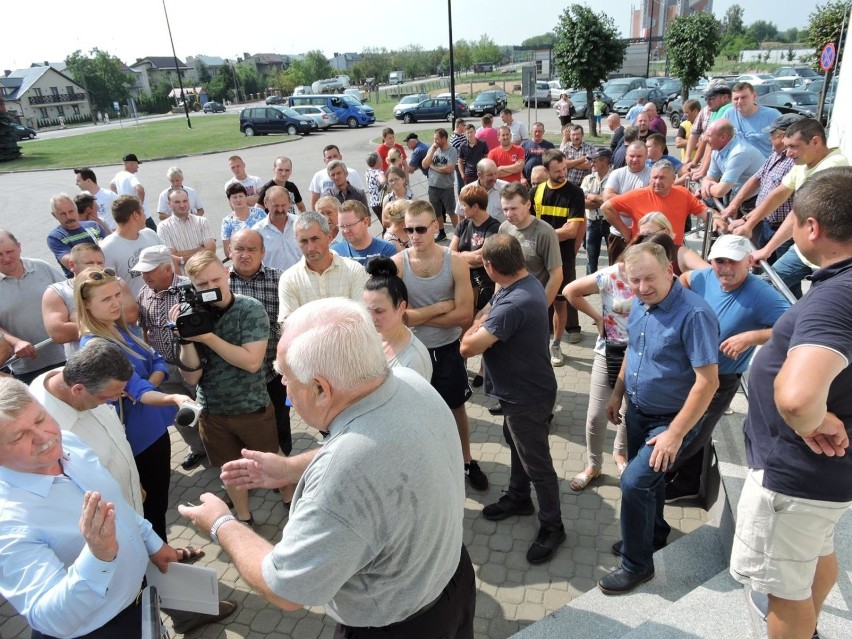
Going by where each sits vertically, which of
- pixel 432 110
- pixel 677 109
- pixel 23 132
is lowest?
pixel 677 109

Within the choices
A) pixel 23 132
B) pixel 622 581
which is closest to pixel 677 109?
pixel 622 581

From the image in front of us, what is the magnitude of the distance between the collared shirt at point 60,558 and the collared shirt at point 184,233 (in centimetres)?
458

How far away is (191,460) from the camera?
485cm

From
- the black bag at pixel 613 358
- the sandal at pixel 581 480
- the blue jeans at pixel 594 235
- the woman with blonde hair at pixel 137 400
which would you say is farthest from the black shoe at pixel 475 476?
the blue jeans at pixel 594 235

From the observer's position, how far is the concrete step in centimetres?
288

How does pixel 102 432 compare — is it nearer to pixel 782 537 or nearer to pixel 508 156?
pixel 782 537

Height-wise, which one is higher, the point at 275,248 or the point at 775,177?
the point at 775,177

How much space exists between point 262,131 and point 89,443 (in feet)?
107

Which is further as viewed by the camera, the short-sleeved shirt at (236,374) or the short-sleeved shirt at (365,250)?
the short-sleeved shirt at (365,250)

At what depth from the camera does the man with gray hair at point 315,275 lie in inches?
160

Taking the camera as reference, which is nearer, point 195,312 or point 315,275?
point 195,312

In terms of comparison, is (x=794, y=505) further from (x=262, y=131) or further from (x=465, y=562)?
(x=262, y=131)

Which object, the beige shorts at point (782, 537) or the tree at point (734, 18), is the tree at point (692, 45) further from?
the tree at point (734, 18)

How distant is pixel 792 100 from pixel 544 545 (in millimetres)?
22708
